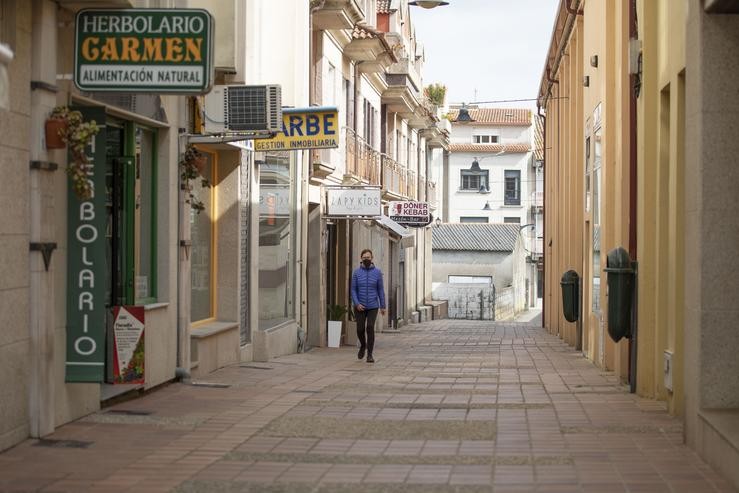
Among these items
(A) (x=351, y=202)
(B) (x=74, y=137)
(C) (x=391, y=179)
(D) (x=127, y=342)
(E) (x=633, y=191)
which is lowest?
(D) (x=127, y=342)

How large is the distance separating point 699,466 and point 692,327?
4.05 ft

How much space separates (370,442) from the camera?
9578 mm

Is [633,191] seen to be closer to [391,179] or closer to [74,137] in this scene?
[74,137]

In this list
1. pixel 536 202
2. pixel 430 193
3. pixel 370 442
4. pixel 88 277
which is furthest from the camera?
pixel 536 202

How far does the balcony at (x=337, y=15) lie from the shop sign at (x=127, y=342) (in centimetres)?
1369

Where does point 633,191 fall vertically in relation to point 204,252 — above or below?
above

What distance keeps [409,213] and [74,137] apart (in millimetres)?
28524

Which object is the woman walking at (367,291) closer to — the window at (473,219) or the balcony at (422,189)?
the balcony at (422,189)

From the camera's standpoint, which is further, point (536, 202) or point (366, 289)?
point (536, 202)

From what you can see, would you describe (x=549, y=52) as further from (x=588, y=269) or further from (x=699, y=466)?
(x=699, y=466)

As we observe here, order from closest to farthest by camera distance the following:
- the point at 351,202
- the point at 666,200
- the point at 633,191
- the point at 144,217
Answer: the point at 666,200 → the point at 144,217 → the point at 633,191 → the point at 351,202

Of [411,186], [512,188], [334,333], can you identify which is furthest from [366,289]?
[512,188]

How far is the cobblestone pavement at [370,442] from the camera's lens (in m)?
7.89

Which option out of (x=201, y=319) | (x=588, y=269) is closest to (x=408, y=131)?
(x=588, y=269)
